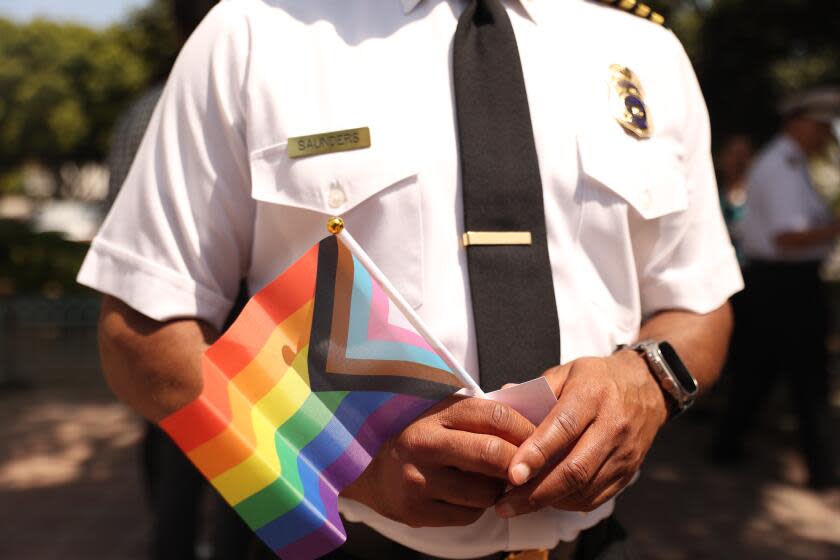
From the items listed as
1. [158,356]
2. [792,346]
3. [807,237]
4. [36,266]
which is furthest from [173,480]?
[36,266]

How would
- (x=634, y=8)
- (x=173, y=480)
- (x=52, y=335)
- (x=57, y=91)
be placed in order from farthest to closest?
1. (x=57, y=91)
2. (x=52, y=335)
3. (x=173, y=480)
4. (x=634, y=8)

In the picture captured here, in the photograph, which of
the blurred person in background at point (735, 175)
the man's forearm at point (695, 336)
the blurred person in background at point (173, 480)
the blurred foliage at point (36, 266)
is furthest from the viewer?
the blurred foliage at point (36, 266)

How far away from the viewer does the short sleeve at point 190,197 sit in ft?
4.39

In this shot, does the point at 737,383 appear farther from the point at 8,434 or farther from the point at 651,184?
the point at 8,434

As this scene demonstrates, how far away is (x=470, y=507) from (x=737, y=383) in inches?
188

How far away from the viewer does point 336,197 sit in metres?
→ 1.33

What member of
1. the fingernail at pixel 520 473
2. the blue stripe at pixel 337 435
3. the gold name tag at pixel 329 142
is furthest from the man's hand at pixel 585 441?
the gold name tag at pixel 329 142

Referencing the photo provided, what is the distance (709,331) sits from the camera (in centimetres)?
155

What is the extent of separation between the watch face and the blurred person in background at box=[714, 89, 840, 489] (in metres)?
3.97

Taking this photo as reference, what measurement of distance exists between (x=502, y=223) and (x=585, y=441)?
1.15 ft

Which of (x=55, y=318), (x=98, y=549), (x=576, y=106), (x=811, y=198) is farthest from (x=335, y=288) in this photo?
(x=55, y=318)

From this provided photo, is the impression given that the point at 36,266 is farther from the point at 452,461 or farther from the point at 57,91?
the point at 57,91

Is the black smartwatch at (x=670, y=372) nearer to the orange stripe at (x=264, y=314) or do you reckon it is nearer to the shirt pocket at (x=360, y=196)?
the shirt pocket at (x=360, y=196)

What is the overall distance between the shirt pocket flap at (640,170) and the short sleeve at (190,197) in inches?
21.9
